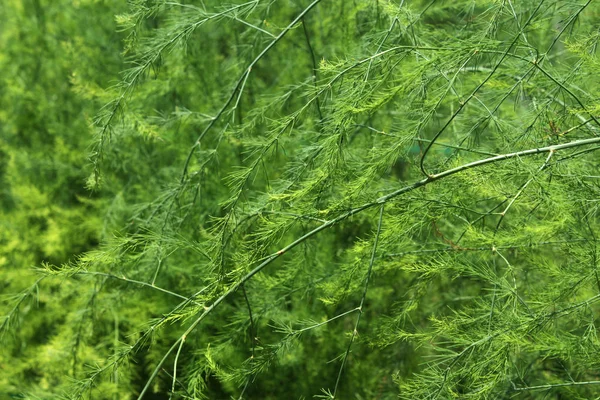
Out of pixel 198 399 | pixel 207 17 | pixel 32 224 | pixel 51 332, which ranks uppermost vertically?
pixel 207 17

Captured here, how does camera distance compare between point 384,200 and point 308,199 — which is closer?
point 384,200

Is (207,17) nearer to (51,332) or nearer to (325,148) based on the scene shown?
(325,148)

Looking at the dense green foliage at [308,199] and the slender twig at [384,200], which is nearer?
the slender twig at [384,200]

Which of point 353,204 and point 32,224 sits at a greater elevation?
point 353,204

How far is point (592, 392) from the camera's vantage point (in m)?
1.89

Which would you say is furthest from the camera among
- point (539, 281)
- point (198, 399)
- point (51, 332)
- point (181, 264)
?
point (51, 332)

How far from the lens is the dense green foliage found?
156 centimetres

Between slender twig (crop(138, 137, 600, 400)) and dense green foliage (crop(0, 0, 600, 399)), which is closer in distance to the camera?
slender twig (crop(138, 137, 600, 400))

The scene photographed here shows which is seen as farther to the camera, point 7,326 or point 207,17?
point 207,17

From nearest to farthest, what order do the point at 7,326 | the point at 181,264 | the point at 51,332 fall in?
the point at 7,326
the point at 181,264
the point at 51,332

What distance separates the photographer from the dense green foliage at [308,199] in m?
1.56

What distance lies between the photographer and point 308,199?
1664 millimetres

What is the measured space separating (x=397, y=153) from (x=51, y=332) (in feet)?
7.01

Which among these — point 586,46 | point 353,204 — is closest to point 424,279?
point 353,204
